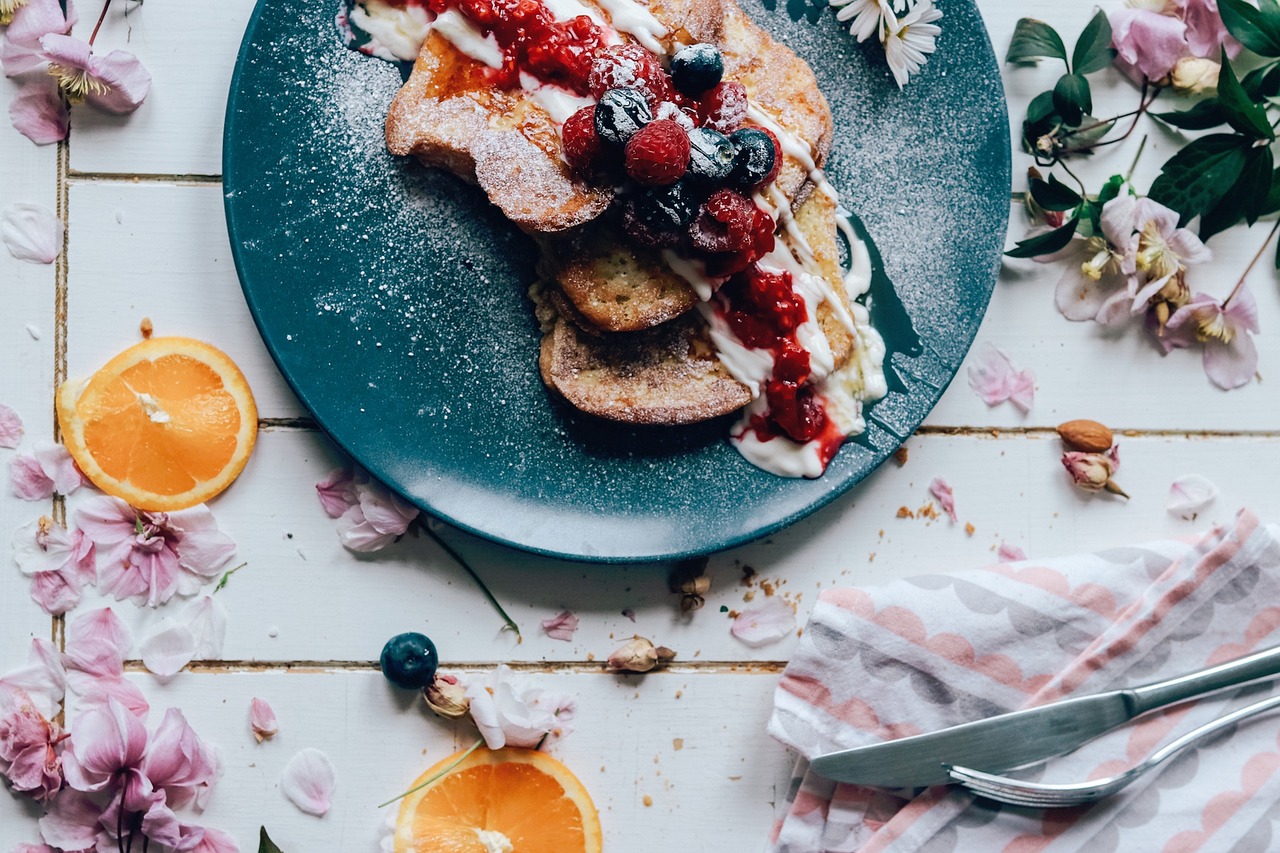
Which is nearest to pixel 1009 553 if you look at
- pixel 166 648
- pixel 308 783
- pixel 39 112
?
pixel 308 783

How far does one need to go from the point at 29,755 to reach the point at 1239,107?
2582mm

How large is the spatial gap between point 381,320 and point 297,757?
0.85 metres

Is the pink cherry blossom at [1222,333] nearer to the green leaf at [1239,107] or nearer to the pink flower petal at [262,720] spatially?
the green leaf at [1239,107]

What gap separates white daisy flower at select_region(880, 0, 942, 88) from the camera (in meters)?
1.93

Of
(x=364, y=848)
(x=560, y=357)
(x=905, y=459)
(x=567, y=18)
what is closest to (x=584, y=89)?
(x=567, y=18)

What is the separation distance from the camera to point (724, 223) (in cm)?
171

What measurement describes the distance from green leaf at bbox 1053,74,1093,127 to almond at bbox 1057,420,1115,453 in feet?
2.02

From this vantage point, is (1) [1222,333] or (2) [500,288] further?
(1) [1222,333]

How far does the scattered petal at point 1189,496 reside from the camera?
7.06 ft

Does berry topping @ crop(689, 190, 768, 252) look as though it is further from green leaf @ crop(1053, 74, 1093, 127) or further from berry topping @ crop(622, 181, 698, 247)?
green leaf @ crop(1053, 74, 1093, 127)

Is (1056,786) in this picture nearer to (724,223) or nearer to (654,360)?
(654,360)

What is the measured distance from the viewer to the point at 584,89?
1770 millimetres

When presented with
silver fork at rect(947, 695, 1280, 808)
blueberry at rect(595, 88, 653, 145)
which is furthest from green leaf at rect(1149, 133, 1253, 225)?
blueberry at rect(595, 88, 653, 145)

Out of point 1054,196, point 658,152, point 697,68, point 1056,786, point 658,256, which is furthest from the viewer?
point 1054,196
